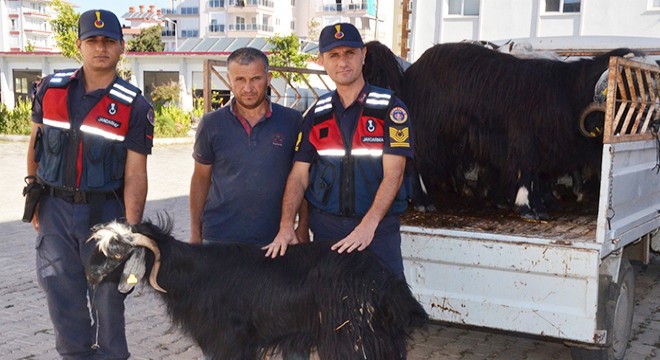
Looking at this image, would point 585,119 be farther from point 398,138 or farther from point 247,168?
point 247,168

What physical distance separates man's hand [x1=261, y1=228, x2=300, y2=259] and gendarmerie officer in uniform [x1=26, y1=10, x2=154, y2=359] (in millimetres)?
789

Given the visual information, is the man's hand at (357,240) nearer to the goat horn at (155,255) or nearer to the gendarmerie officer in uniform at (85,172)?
the goat horn at (155,255)

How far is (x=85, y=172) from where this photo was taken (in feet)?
10.9

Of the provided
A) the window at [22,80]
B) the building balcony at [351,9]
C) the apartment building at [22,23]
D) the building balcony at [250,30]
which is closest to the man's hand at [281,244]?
the window at [22,80]

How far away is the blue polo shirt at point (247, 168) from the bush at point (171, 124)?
17.8 metres

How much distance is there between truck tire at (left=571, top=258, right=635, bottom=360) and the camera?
377cm

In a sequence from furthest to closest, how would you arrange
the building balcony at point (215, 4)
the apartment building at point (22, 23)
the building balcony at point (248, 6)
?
the apartment building at point (22, 23) < the building balcony at point (215, 4) < the building balcony at point (248, 6)

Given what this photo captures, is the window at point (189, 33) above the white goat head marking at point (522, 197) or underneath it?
above

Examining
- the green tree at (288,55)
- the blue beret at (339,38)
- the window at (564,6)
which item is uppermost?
the window at (564,6)

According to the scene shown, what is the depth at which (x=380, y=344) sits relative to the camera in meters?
2.80

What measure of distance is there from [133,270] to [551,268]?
217 centimetres

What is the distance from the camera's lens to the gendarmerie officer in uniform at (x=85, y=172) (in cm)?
330

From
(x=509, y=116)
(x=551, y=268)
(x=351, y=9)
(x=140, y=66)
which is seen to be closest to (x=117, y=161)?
(x=551, y=268)

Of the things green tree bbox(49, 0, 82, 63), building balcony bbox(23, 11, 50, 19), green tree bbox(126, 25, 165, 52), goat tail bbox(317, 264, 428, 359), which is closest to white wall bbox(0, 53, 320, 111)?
green tree bbox(49, 0, 82, 63)
